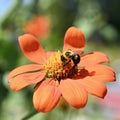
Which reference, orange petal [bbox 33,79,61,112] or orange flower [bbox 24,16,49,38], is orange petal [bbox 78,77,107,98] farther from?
orange flower [bbox 24,16,49,38]

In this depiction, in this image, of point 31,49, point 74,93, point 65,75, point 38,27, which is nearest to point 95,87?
point 74,93

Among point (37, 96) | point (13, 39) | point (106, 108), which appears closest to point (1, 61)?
point (13, 39)

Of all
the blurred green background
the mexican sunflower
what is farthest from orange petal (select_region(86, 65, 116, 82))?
the blurred green background

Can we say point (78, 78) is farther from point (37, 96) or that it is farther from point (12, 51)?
point (12, 51)

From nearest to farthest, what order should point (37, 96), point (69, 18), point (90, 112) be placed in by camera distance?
point (37, 96) < point (90, 112) < point (69, 18)

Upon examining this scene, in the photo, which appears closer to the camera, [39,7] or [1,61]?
[1,61]
